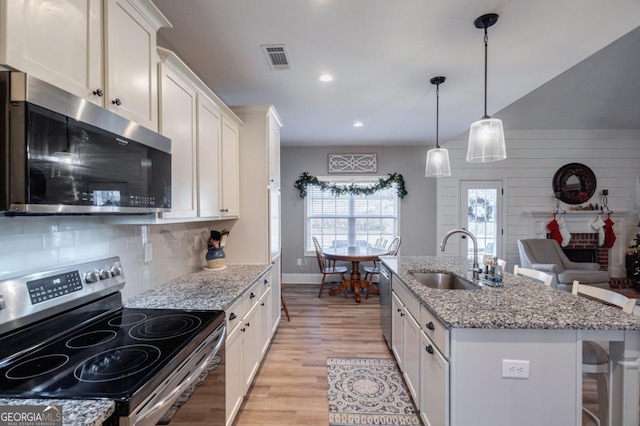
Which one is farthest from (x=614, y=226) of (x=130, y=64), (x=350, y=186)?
(x=130, y=64)

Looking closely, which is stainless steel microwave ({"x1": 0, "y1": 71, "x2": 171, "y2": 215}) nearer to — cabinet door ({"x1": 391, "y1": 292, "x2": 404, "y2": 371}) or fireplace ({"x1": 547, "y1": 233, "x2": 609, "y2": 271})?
cabinet door ({"x1": 391, "y1": 292, "x2": 404, "y2": 371})

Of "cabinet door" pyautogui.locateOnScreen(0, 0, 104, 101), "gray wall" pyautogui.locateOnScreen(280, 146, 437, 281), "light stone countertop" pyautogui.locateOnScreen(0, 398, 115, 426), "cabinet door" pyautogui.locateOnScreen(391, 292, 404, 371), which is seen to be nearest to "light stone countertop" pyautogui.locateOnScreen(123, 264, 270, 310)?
"light stone countertop" pyautogui.locateOnScreen(0, 398, 115, 426)

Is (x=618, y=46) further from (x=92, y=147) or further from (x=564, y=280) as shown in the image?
(x=92, y=147)

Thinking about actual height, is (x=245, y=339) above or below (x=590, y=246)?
below

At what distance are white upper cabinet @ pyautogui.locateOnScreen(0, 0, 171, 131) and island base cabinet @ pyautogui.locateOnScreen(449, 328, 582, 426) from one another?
6.10ft

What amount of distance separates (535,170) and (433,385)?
18.6 ft

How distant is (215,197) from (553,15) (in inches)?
103

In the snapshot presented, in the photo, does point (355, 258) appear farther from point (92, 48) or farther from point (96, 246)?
point (92, 48)

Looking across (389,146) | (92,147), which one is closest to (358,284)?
(389,146)

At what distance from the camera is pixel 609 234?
5.42 meters

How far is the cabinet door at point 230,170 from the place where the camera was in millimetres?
2545

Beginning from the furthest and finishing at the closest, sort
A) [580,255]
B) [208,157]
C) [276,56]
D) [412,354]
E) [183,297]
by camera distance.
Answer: [580,255]
[276,56]
[208,157]
[412,354]
[183,297]

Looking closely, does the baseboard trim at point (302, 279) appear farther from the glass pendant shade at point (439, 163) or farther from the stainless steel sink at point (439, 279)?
the glass pendant shade at point (439, 163)

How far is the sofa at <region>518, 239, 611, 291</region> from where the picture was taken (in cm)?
457
